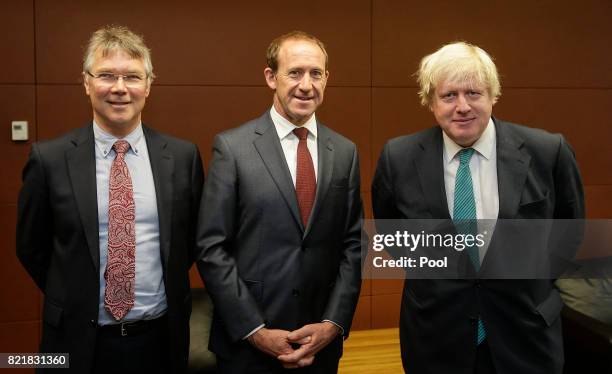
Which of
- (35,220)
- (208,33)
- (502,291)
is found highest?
(208,33)

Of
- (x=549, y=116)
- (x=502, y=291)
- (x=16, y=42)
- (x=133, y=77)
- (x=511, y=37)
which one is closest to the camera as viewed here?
(x=502, y=291)

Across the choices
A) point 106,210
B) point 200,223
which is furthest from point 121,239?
point 200,223

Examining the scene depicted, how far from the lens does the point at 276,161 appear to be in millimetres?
1936

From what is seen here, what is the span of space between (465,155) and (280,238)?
70 centimetres

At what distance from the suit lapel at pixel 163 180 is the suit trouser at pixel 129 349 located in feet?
0.79

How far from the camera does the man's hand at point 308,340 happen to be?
1.86 meters

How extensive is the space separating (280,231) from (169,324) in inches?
20.5

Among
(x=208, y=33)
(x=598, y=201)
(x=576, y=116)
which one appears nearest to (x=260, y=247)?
(x=208, y=33)

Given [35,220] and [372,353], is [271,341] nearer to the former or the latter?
[35,220]

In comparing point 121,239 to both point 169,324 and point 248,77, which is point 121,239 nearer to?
point 169,324

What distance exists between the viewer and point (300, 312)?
6.28ft

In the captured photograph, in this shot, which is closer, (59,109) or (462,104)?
(462,104)

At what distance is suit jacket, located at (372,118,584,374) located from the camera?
1.82 metres

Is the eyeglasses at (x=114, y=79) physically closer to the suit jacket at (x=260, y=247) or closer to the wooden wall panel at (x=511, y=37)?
the suit jacket at (x=260, y=247)
